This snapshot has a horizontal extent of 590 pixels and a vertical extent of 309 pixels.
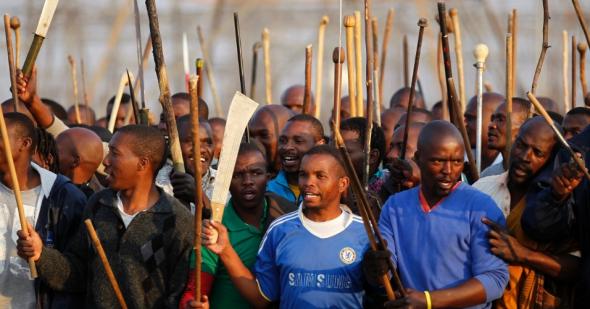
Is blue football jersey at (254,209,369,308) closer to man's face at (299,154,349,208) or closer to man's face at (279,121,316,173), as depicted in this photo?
man's face at (299,154,349,208)

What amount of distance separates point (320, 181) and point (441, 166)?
56 centimetres

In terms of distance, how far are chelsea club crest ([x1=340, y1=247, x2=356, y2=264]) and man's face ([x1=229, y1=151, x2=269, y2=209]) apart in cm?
67

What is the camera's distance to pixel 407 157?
324 inches

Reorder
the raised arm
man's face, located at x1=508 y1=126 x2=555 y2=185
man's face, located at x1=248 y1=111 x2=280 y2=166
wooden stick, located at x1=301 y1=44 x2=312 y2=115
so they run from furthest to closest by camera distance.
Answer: man's face, located at x1=248 y1=111 x2=280 y2=166
wooden stick, located at x1=301 y1=44 x2=312 y2=115
man's face, located at x1=508 y1=126 x2=555 y2=185
the raised arm

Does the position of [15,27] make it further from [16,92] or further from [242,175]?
[242,175]

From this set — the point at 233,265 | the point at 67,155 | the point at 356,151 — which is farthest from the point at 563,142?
the point at 67,155

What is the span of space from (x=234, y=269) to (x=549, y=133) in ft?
5.29

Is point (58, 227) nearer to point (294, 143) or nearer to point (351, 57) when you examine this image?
point (294, 143)

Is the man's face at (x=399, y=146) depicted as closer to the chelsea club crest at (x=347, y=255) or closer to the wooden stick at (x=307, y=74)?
the wooden stick at (x=307, y=74)

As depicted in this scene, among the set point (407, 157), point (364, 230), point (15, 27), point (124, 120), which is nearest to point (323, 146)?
point (364, 230)

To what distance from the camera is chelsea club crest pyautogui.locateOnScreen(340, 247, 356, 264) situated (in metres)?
6.26

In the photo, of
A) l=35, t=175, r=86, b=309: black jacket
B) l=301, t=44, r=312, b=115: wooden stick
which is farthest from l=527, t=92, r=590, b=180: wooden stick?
l=301, t=44, r=312, b=115: wooden stick

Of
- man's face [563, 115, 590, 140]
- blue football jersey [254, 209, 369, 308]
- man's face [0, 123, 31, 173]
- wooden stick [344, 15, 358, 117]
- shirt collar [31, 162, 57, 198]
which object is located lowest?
blue football jersey [254, 209, 369, 308]

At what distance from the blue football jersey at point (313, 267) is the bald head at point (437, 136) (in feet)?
1.57
